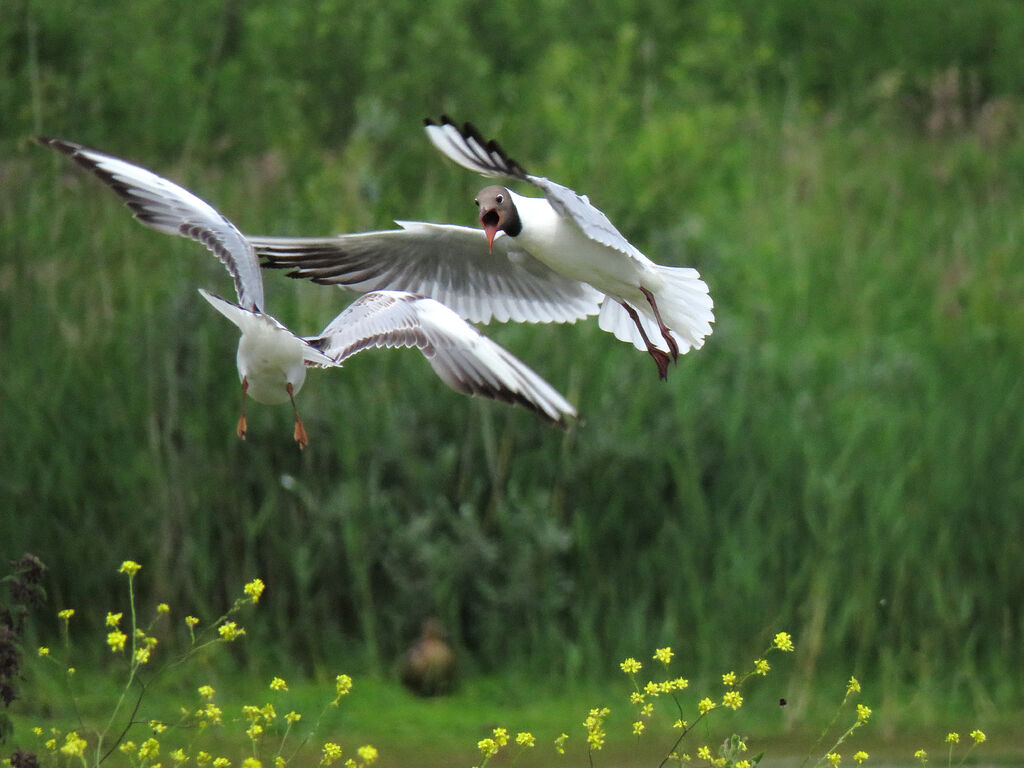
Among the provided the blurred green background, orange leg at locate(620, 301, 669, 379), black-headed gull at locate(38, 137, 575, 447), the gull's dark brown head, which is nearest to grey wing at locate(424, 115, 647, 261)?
the gull's dark brown head

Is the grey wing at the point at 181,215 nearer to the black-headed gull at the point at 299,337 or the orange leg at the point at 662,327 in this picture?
the black-headed gull at the point at 299,337

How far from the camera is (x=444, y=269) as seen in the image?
14.3 feet

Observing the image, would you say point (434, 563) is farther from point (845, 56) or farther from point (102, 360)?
point (845, 56)

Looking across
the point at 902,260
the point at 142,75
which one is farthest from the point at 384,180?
the point at 902,260

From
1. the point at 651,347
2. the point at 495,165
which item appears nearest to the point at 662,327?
the point at 651,347

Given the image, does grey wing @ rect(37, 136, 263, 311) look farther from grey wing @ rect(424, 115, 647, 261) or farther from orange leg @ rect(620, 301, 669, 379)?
orange leg @ rect(620, 301, 669, 379)

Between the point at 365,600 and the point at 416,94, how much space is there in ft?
9.99

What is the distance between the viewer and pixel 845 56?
38.8 ft

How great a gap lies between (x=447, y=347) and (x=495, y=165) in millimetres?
391

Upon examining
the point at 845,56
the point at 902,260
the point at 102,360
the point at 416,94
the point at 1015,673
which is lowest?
the point at 1015,673

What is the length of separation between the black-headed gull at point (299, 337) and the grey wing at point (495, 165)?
0.31 m

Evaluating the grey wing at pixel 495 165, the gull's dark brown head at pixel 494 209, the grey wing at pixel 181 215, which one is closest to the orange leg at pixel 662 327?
the grey wing at pixel 495 165

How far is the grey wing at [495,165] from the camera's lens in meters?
3.35

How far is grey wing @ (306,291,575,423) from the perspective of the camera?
3.28m
